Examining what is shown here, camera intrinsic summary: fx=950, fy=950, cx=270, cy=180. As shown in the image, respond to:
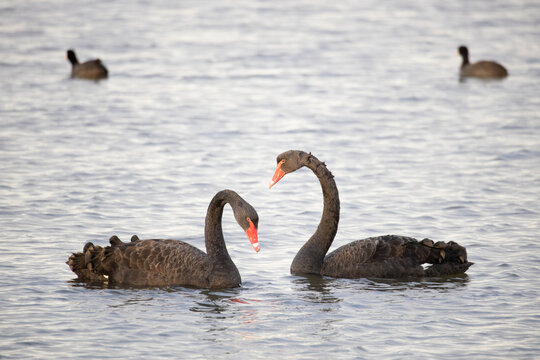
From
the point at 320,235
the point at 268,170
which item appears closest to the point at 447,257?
the point at 320,235

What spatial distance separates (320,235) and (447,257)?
1.44m

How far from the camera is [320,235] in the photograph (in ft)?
35.3

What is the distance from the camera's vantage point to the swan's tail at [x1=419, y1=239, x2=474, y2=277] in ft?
33.9

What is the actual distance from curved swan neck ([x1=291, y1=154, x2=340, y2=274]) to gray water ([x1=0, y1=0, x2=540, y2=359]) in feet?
0.63

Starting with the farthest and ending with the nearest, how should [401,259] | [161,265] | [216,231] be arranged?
[401,259] → [216,231] → [161,265]

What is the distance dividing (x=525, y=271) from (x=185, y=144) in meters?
8.15

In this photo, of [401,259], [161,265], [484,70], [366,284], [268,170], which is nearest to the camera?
[161,265]

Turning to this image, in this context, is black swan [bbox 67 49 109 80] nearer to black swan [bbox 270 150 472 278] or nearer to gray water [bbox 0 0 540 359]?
gray water [bbox 0 0 540 359]

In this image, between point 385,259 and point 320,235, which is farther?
point 320,235

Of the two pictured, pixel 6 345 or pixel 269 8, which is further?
pixel 269 8

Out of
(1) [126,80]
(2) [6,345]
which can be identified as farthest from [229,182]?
(1) [126,80]

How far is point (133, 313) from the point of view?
9078 millimetres

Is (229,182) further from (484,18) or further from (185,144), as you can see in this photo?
(484,18)

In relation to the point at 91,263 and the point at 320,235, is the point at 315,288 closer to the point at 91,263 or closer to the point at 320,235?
the point at 320,235
